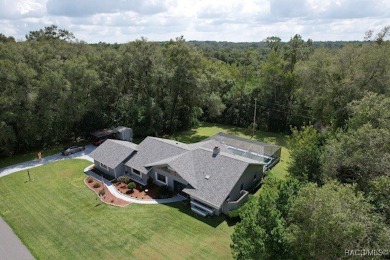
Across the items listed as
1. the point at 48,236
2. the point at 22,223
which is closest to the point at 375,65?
the point at 48,236

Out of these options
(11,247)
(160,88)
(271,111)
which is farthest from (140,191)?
(271,111)

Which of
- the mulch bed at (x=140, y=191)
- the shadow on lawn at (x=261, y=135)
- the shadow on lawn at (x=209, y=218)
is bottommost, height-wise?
the shadow on lawn at (x=261, y=135)

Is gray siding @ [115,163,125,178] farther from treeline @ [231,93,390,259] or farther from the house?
treeline @ [231,93,390,259]

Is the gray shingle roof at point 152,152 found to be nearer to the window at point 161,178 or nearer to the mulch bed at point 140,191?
the window at point 161,178

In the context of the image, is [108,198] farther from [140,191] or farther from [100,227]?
[100,227]

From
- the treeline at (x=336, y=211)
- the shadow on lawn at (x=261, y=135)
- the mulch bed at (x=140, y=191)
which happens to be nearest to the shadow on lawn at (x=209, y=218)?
the mulch bed at (x=140, y=191)

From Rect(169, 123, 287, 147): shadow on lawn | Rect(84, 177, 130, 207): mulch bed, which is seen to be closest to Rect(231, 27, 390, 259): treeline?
Rect(84, 177, 130, 207): mulch bed

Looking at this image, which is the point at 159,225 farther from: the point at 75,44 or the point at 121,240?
the point at 75,44
